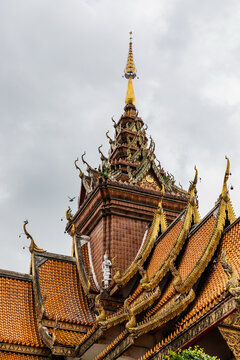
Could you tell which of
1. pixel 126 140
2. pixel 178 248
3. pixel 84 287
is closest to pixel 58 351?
pixel 84 287

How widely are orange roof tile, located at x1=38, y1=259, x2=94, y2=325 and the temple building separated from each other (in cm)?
3

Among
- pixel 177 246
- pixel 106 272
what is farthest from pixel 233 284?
pixel 106 272

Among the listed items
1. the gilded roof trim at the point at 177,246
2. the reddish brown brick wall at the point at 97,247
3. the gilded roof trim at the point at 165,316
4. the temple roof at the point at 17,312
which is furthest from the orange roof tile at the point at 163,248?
the temple roof at the point at 17,312

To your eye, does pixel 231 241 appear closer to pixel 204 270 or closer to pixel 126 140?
pixel 204 270

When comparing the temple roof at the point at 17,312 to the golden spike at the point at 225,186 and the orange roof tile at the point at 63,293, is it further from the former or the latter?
the golden spike at the point at 225,186

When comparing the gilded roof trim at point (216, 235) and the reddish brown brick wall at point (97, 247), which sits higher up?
the reddish brown brick wall at point (97, 247)

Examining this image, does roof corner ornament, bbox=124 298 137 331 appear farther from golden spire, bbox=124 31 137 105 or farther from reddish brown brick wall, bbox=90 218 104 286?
golden spire, bbox=124 31 137 105

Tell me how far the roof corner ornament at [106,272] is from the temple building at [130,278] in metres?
0.03

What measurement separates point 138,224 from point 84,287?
8.76ft

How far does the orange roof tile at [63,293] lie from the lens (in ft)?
47.6

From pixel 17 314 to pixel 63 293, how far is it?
1295 millimetres

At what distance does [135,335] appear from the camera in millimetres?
10695

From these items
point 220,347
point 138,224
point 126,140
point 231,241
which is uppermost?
point 126,140

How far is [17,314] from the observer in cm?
1473
